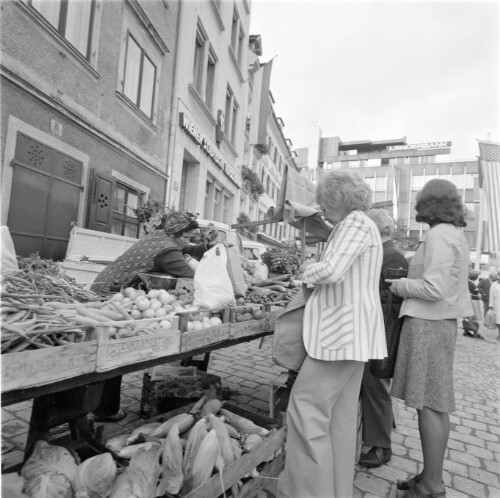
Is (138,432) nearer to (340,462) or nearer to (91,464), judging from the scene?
(91,464)

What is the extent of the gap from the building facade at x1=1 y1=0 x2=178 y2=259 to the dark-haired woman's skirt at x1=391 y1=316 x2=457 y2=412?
5.90m

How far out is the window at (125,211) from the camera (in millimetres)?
8797

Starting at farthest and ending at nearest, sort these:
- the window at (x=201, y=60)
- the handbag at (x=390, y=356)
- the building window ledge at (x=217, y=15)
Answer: the building window ledge at (x=217, y=15)
the window at (x=201, y=60)
the handbag at (x=390, y=356)

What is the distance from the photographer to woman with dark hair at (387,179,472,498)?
7.61 feet

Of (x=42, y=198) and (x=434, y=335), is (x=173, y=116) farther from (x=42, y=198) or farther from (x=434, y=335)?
(x=434, y=335)

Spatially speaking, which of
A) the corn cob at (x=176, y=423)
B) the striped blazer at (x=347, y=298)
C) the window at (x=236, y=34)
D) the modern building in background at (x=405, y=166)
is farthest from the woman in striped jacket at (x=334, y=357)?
the modern building in background at (x=405, y=166)

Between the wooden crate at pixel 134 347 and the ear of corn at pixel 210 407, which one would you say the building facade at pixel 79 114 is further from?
the wooden crate at pixel 134 347

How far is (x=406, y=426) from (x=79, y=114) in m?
7.18

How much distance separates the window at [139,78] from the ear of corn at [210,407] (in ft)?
26.0

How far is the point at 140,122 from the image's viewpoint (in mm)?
9352

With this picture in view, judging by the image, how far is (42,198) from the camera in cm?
656

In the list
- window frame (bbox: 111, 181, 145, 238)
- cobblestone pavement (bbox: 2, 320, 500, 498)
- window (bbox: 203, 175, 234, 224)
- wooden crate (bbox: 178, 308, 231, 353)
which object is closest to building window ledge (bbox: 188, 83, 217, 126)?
window (bbox: 203, 175, 234, 224)

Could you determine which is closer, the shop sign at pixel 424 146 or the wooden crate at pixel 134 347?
the wooden crate at pixel 134 347

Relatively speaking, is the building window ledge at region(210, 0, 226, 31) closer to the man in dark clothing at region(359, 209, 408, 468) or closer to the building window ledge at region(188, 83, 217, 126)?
the building window ledge at region(188, 83, 217, 126)
